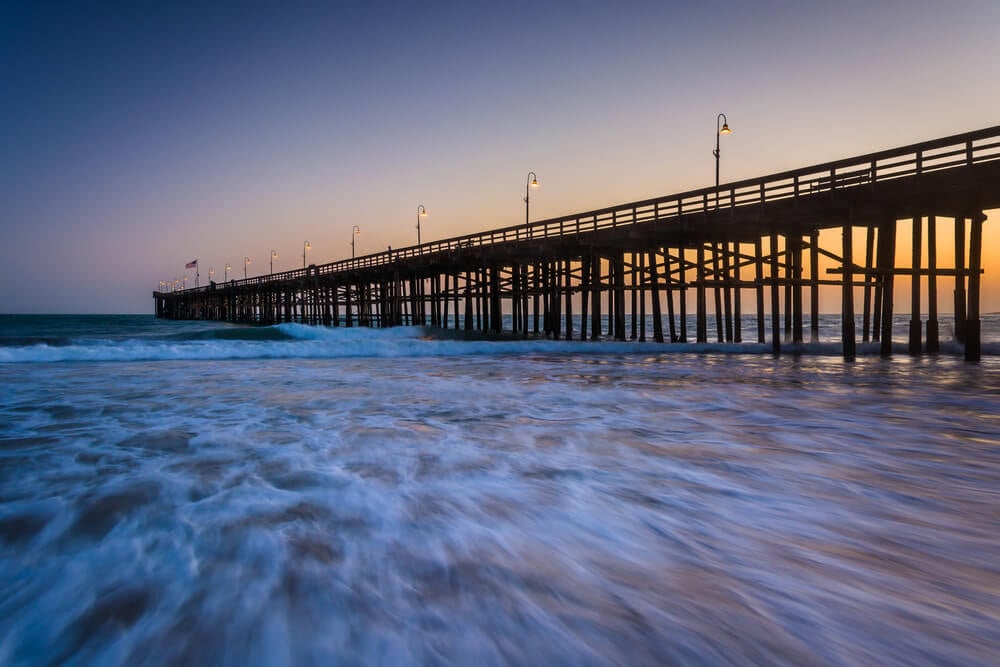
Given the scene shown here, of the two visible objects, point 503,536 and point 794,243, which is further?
point 794,243

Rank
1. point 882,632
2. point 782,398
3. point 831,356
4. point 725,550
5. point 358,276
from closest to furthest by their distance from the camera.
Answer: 1. point 882,632
2. point 725,550
3. point 782,398
4. point 831,356
5. point 358,276

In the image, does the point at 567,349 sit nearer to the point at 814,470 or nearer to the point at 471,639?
the point at 814,470

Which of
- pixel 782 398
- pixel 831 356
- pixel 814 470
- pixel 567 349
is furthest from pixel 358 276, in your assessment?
pixel 814 470

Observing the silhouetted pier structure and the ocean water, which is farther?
the silhouetted pier structure

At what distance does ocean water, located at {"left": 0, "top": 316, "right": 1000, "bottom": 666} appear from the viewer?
1871 mm

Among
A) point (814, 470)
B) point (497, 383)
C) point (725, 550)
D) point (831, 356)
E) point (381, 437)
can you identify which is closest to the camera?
point (725, 550)

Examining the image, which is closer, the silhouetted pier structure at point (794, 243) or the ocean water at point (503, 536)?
the ocean water at point (503, 536)

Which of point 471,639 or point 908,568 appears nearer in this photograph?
point 471,639

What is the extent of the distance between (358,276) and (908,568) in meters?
42.0

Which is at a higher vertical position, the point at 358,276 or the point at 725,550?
the point at 358,276

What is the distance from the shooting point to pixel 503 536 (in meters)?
2.88

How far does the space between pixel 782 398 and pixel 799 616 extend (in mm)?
6451

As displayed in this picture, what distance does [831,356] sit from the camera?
16.0 metres

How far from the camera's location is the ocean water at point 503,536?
6.14ft
